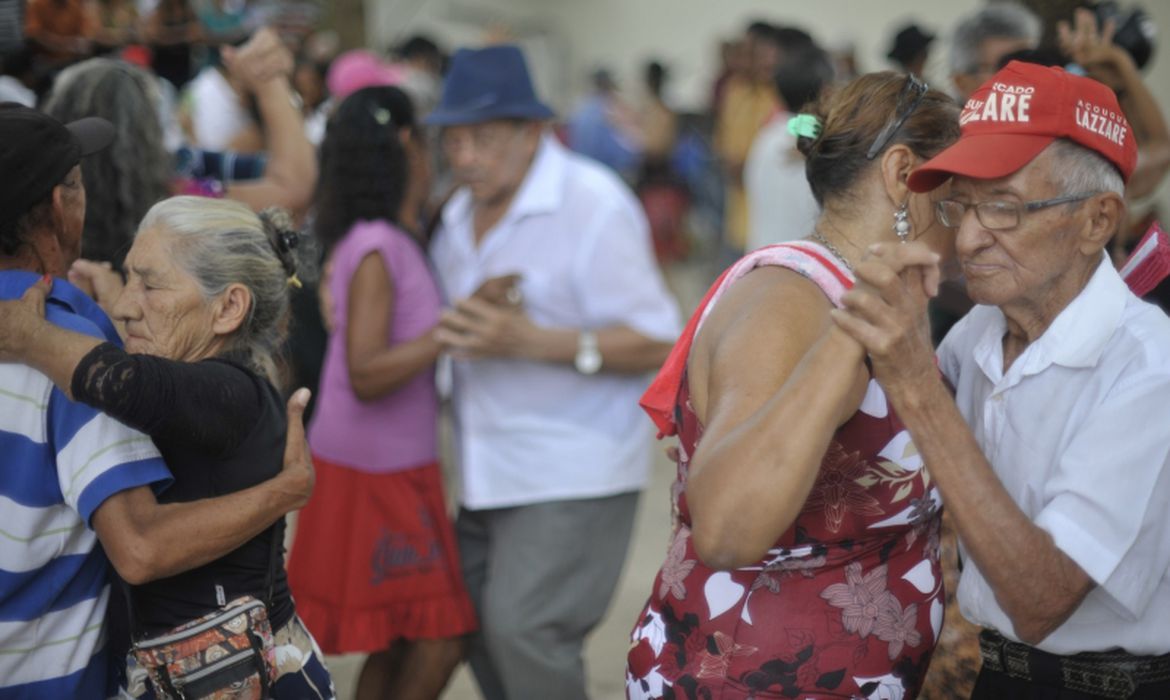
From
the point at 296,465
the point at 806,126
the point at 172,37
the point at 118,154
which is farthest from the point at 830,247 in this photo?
the point at 172,37

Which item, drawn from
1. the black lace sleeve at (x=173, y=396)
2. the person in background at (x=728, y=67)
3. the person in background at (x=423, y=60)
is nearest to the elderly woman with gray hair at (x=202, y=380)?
the black lace sleeve at (x=173, y=396)

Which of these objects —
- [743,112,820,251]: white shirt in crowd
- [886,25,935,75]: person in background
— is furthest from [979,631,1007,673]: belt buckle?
[886,25,935,75]: person in background

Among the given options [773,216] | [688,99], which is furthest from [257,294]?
[688,99]

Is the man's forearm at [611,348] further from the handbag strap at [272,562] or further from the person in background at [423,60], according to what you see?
the person in background at [423,60]

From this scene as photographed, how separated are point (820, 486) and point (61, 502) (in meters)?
1.26

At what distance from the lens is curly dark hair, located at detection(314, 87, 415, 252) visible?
12.2 ft

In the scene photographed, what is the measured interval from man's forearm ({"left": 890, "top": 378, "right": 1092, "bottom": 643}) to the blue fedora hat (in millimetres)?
2207

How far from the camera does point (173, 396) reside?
79.5 inches

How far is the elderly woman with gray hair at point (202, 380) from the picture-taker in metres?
2.01

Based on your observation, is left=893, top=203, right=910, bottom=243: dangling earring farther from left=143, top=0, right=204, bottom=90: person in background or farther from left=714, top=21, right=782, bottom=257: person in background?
left=714, top=21, right=782, bottom=257: person in background

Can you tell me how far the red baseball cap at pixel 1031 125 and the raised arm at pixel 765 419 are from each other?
0.34 m

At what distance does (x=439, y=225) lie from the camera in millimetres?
4117

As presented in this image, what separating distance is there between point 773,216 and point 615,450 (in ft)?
7.79

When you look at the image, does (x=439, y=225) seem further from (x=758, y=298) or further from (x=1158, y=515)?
(x=1158, y=515)
